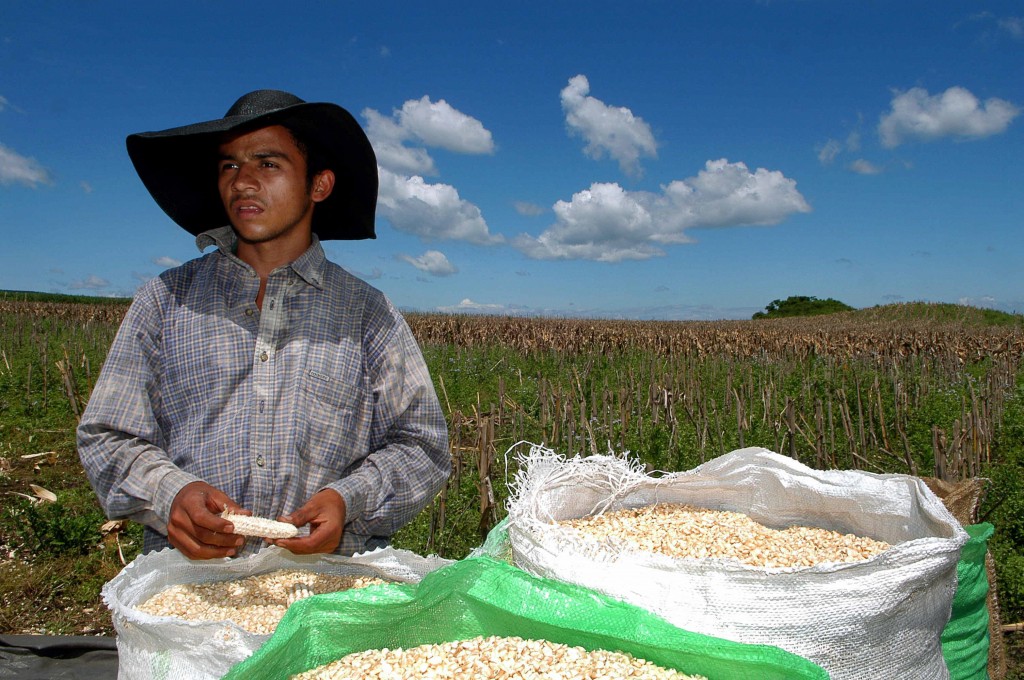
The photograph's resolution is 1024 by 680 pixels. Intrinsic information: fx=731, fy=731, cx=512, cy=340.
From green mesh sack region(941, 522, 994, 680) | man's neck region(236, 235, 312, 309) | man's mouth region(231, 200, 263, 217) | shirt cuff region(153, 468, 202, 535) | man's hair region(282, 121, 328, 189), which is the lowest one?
green mesh sack region(941, 522, 994, 680)

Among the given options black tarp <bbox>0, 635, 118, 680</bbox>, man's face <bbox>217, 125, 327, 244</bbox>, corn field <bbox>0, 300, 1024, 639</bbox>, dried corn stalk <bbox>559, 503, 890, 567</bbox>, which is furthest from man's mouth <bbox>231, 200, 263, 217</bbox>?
black tarp <bbox>0, 635, 118, 680</bbox>

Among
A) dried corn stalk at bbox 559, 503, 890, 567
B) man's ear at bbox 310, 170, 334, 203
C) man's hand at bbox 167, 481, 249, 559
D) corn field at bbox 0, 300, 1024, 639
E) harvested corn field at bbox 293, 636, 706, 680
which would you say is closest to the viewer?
harvested corn field at bbox 293, 636, 706, 680

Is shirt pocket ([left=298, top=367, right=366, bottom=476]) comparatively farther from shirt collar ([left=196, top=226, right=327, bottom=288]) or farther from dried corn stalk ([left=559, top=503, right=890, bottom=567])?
dried corn stalk ([left=559, top=503, right=890, bottom=567])

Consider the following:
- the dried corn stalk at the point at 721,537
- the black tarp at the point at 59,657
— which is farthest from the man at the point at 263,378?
the black tarp at the point at 59,657

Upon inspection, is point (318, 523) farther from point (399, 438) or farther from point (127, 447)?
point (127, 447)

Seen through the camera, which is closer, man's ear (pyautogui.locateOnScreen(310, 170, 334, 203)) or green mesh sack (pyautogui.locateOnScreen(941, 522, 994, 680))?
man's ear (pyautogui.locateOnScreen(310, 170, 334, 203))

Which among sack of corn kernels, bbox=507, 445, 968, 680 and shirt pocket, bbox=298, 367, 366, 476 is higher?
shirt pocket, bbox=298, 367, 366, 476

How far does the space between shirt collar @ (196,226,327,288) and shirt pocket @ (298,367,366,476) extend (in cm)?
24

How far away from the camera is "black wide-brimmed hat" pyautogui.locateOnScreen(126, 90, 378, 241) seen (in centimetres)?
175

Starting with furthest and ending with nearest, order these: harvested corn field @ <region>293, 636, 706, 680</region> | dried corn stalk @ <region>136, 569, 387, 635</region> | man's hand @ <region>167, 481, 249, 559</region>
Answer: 1. dried corn stalk @ <region>136, 569, 387, 635</region>
2. man's hand @ <region>167, 481, 249, 559</region>
3. harvested corn field @ <region>293, 636, 706, 680</region>

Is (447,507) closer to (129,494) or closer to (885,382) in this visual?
(129,494)

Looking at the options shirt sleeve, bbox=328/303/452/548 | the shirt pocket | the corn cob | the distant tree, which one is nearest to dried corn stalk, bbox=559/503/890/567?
shirt sleeve, bbox=328/303/452/548

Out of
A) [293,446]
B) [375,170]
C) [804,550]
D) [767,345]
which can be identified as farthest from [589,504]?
[767,345]

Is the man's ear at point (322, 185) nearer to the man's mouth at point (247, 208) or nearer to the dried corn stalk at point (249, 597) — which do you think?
the man's mouth at point (247, 208)
